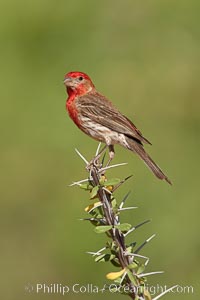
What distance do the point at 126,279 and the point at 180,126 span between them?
6627 millimetres

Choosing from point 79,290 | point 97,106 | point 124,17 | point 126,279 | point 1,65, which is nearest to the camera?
point 126,279

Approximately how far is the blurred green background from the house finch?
1.49 m

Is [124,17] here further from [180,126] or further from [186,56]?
[180,126]

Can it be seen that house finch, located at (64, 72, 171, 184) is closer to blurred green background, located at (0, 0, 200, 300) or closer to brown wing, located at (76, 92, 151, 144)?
brown wing, located at (76, 92, 151, 144)

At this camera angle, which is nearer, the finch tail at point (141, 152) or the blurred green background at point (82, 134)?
the finch tail at point (141, 152)

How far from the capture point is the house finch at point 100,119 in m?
6.48

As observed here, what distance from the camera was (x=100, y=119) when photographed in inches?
268

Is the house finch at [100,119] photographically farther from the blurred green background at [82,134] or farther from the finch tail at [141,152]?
the blurred green background at [82,134]

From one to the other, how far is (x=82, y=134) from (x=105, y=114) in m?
3.38

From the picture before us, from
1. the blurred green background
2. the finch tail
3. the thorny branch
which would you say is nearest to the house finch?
the finch tail

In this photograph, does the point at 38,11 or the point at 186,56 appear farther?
the point at 38,11

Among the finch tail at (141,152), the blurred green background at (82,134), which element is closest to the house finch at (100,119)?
the finch tail at (141,152)

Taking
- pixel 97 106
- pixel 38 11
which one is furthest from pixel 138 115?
pixel 97 106

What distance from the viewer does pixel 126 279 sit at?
151 inches
